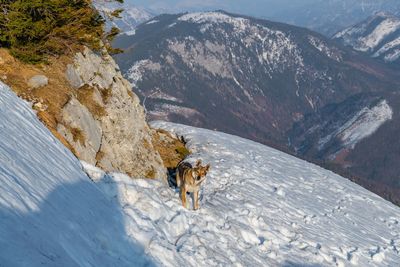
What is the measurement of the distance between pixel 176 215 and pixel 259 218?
16.4 feet

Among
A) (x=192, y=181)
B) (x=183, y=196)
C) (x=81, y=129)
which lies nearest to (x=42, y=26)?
(x=81, y=129)

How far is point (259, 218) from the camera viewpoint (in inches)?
786

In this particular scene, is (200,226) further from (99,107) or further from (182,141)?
(182,141)

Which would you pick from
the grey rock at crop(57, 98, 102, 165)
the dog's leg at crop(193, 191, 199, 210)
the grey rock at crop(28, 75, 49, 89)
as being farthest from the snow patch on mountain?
the grey rock at crop(28, 75, 49, 89)

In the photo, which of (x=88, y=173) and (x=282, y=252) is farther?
(x=282, y=252)

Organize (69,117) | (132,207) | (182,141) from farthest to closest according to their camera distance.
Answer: (182,141) < (69,117) < (132,207)

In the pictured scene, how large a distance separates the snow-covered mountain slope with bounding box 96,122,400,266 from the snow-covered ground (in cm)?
6

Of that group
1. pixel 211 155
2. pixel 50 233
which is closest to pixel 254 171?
pixel 211 155

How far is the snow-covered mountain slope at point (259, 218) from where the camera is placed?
49.2 ft

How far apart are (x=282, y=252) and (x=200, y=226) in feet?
11.6

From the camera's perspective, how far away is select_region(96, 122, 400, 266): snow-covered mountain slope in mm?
15000

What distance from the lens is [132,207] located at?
1481 centimetres

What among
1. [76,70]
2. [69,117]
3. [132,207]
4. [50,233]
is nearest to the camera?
[50,233]

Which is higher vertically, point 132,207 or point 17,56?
point 17,56
